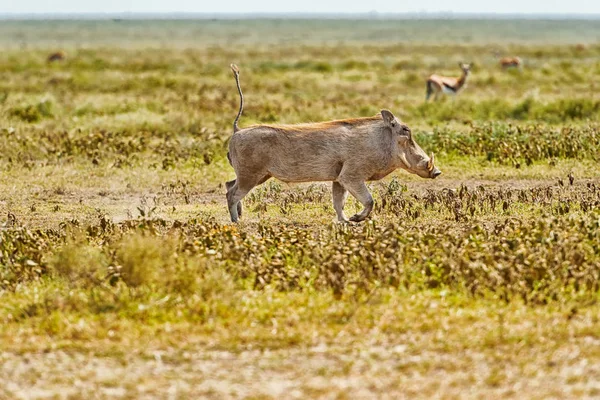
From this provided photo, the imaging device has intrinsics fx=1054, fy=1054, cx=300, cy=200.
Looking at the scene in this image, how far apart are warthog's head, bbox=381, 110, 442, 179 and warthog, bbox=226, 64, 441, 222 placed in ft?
0.03

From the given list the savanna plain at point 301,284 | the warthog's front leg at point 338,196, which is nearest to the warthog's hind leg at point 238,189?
the savanna plain at point 301,284

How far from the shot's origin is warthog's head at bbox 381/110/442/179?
10.8 metres

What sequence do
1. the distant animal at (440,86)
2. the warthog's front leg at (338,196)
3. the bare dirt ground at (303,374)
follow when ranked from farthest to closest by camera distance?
the distant animal at (440,86)
the warthog's front leg at (338,196)
the bare dirt ground at (303,374)

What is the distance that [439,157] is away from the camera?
1538 cm

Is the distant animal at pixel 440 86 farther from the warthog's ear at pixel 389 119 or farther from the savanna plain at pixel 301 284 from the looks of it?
the warthog's ear at pixel 389 119

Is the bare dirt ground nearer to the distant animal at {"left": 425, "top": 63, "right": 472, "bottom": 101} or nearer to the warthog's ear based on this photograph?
the warthog's ear

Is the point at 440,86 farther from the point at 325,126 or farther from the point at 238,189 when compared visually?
the point at 238,189

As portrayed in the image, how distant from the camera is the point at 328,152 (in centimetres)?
1061

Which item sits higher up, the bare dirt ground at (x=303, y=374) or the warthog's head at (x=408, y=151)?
the warthog's head at (x=408, y=151)

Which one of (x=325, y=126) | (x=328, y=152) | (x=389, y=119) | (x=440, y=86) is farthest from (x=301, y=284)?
(x=440, y=86)

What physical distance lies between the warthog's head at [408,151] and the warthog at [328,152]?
0.03 feet

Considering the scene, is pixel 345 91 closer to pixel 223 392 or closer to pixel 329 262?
pixel 329 262

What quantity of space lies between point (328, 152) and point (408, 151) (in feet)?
2.88

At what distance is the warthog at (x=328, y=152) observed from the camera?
34.8 feet
